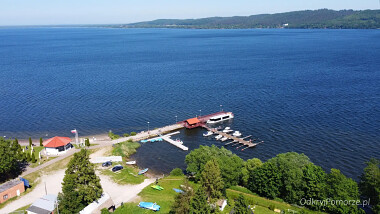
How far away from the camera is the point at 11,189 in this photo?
4897 centimetres

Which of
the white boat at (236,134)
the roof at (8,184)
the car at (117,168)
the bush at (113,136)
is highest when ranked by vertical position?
the roof at (8,184)

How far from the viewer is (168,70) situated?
156m

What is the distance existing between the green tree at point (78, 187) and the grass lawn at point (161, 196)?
4733 millimetres

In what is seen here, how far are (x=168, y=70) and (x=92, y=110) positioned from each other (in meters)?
63.7

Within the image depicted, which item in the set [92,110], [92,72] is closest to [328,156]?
[92,110]

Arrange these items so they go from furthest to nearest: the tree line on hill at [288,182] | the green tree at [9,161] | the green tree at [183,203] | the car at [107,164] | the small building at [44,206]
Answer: the car at [107,164] → the green tree at [9,161] → the small building at [44,206] → the tree line on hill at [288,182] → the green tree at [183,203]

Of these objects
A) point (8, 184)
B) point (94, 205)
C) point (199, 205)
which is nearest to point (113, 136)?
point (8, 184)

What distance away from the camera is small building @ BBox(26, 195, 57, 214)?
4278 centimetres

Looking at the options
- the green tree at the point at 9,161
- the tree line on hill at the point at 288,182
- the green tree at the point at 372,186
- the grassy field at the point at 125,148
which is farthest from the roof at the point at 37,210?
the green tree at the point at 372,186

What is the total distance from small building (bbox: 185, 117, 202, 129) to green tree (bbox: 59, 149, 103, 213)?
40.6 meters

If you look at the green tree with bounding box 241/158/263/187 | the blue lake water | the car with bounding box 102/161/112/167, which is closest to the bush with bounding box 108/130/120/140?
the blue lake water

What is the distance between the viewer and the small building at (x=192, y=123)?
278ft

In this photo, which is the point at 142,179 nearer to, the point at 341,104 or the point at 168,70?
the point at 341,104

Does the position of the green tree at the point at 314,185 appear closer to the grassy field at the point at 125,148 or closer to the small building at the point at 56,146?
the grassy field at the point at 125,148
